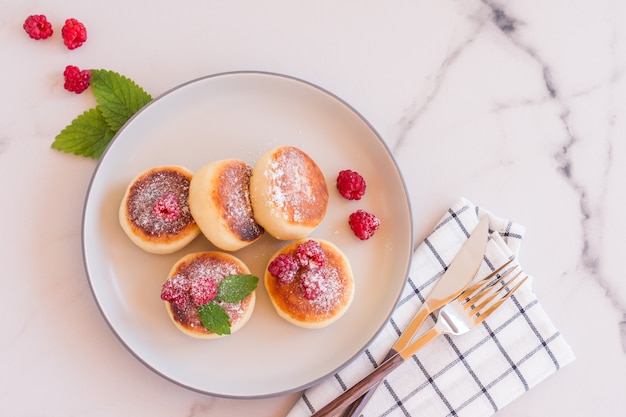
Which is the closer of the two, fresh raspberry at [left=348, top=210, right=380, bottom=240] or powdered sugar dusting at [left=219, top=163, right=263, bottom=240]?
powdered sugar dusting at [left=219, top=163, right=263, bottom=240]

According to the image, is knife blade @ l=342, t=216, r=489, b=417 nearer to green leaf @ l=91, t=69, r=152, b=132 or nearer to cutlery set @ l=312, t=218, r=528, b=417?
cutlery set @ l=312, t=218, r=528, b=417

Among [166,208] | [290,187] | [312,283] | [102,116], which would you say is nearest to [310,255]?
[312,283]

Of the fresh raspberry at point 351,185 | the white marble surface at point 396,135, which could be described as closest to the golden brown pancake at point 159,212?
the white marble surface at point 396,135

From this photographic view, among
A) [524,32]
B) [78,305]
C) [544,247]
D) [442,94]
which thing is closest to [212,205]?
[78,305]

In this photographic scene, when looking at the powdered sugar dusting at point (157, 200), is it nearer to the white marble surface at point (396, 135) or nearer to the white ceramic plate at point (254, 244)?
the white ceramic plate at point (254, 244)

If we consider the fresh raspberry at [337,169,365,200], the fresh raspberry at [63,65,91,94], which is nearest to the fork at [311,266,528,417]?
the fresh raspberry at [337,169,365,200]

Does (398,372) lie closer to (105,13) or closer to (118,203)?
(118,203)

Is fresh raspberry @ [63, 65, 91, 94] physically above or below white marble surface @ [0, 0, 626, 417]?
above
